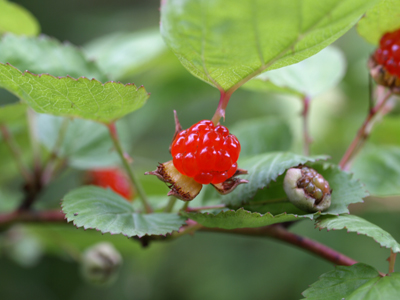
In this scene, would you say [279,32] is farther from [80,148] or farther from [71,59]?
[80,148]

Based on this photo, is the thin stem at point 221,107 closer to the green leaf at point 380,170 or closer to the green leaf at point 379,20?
the green leaf at point 379,20

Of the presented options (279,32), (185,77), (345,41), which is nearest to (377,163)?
(279,32)

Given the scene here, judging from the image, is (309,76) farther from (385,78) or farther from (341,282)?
(341,282)

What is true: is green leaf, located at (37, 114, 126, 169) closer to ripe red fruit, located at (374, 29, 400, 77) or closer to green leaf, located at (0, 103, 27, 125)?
green leaf, located at (0, 103, 27, 125)

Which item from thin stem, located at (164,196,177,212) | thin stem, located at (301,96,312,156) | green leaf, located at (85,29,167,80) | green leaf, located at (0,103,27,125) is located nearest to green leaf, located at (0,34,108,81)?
green leaf, located at (0,103,27,125)

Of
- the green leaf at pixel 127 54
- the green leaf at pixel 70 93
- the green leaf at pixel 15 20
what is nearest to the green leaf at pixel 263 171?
the green leaf at pixel 70 93
